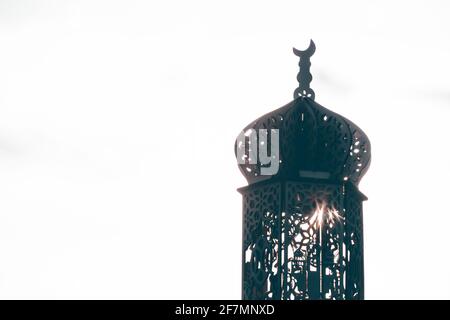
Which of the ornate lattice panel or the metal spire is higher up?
the metal spire

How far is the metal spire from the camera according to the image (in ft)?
82.7

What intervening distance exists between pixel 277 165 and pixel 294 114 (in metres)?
0.90

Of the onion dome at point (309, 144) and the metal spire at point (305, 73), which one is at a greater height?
the metal spire at point (305, 73)

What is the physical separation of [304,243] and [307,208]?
585 mm

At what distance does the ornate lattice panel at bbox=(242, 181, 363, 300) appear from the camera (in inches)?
948

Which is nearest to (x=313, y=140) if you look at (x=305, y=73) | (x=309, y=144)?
(x=309, y=144)

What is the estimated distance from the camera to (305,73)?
25.4 meters

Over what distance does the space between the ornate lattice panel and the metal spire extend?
1707 mm

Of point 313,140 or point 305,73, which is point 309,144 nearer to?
point 313,140

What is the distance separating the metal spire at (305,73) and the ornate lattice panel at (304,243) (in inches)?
67.2

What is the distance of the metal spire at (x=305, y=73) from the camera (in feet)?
82.7

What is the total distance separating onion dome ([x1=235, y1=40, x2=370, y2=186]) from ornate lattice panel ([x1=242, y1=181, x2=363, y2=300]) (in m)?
0.30

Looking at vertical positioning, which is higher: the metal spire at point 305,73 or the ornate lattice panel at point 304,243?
the metal spire at point 305,73

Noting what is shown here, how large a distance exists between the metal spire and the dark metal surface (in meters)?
0.08
